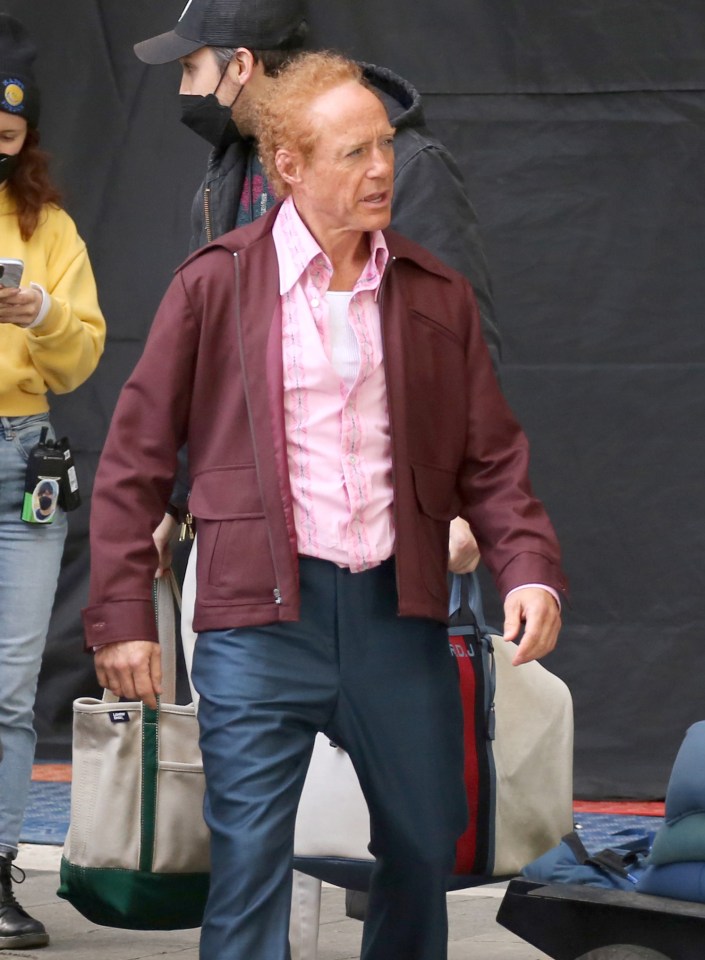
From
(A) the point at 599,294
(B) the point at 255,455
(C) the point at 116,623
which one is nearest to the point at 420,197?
(B) the point at 255,455

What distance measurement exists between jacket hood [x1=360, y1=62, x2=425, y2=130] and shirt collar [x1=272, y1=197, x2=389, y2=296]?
1.89 ft

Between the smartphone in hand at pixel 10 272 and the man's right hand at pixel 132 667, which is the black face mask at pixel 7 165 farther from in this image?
the man's right hand at pixel 132 667

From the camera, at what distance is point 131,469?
9.31 feet

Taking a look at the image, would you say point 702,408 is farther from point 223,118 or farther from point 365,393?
point 365,393

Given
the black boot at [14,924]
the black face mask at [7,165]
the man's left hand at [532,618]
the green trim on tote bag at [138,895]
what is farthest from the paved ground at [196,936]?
the black face mask at [7,165]

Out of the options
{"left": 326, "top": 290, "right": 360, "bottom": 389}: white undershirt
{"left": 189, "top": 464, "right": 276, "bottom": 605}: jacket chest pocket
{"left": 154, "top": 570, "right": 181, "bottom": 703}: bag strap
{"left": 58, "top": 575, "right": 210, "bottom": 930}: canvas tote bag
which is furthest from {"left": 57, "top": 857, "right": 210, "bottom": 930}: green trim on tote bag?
{"left": 326, "top": 290, "right": 360, "bottom": 389}: white undershirt

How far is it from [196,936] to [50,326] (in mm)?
1441

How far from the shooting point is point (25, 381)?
399cm

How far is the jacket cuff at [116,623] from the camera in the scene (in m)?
2.77

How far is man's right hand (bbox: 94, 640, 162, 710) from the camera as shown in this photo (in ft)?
9.12

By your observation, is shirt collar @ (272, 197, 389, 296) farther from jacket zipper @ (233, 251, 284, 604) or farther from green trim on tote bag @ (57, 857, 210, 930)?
green trim on tote bag @ (57, 857, 210, 930)

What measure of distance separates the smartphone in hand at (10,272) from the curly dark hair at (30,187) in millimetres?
269

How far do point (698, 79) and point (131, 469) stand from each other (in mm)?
2999

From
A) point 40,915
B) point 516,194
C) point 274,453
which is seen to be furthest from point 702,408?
point 274,453
